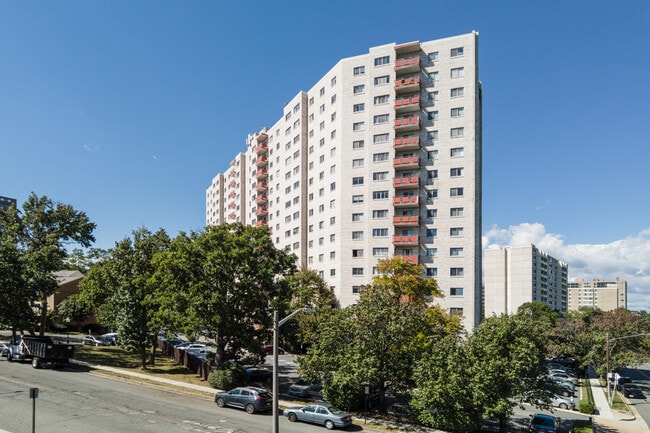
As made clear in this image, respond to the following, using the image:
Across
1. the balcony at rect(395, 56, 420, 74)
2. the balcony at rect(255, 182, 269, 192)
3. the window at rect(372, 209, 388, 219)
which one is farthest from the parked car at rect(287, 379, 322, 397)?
the balcony at rect(255, 182, 269, 192)

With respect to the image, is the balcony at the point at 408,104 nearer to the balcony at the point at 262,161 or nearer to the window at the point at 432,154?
the window at the point at 432,154

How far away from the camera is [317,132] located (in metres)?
70.6

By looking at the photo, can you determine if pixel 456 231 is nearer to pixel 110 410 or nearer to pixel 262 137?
pixel 110 410

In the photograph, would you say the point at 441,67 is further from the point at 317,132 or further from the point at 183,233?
the point at 183,233

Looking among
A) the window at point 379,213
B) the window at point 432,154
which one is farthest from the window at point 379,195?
the window at point 432,154

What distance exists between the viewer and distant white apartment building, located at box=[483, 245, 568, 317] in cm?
13625

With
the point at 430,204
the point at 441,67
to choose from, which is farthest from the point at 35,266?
the point at 441,67

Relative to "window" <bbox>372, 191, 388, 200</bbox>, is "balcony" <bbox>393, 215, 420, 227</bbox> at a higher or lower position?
lower

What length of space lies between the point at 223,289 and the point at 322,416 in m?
13.3

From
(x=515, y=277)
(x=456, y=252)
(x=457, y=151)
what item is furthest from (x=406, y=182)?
(x=515, y=277)

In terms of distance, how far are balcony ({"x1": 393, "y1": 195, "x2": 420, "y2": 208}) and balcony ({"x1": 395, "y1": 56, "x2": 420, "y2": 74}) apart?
62.7 feet

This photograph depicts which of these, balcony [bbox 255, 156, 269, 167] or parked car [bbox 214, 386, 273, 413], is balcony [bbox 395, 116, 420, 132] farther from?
parked car [bbox 214, 386, 273, 413]

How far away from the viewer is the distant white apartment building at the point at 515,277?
5364 inches

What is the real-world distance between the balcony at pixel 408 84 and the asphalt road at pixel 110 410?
48142 mm
